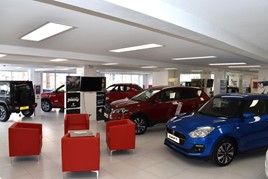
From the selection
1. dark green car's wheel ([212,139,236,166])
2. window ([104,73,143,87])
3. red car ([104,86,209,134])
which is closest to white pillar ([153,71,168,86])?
red car ([104,86,209,134])

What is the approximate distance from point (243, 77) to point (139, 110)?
71.9ft

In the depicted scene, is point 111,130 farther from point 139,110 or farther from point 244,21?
point 244,21

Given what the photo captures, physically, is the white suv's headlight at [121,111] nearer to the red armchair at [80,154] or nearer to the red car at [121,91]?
the red armchair at [80,154]

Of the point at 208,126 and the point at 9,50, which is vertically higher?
the point at 9,50

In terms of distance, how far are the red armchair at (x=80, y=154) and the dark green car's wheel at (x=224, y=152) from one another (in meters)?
2.10

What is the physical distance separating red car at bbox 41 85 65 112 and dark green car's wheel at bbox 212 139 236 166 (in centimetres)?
761

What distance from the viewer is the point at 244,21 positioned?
9.51 feet

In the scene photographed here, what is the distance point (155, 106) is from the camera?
6.21 m

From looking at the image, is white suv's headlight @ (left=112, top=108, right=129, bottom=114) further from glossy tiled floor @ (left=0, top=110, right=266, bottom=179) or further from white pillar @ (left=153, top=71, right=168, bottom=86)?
white pillar @ (left=153, top=71, right=168, bottom=86)

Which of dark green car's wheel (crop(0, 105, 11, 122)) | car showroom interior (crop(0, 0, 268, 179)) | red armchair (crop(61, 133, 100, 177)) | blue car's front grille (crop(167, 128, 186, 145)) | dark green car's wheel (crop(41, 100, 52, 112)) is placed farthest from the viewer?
dark green car's wheel (crop(41, 100, 52, 112))

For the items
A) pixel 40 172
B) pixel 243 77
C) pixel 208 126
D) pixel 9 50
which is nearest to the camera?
pixel 40 172

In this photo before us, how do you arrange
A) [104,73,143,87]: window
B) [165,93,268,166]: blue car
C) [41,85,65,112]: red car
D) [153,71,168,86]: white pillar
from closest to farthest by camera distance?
[165,93,268,166]: blue car < [41,85,65,112]: red car < [153,71,168,86]: white pillar < [104,73,143,87]: window

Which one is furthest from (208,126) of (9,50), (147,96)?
(9,50)

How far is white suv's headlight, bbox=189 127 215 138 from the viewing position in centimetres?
382
